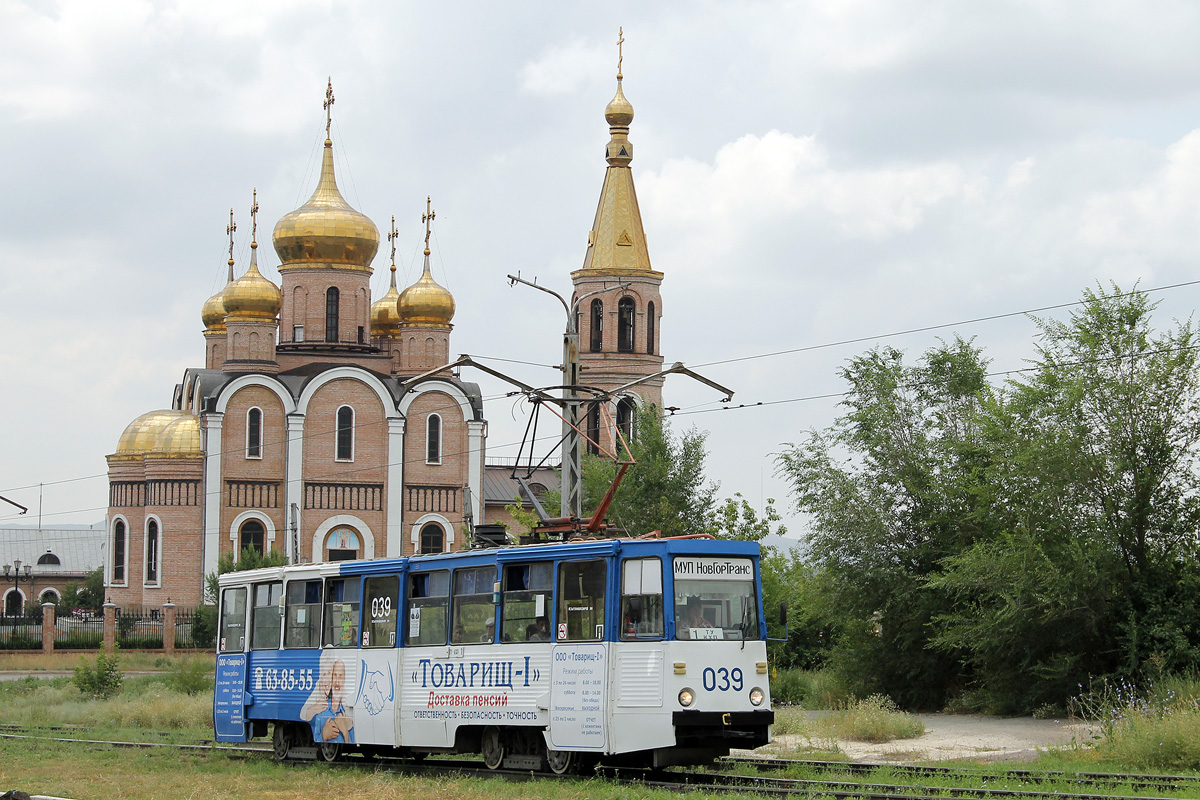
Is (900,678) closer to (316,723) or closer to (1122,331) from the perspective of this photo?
(1122,331)

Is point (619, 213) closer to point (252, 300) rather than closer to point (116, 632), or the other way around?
point (252, 300)

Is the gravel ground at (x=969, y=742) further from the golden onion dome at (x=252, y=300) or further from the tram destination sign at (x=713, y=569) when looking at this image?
the golden onion dome at (x=252, y=300)

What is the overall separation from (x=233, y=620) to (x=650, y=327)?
41.9m

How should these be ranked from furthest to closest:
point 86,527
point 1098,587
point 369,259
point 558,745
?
point 86,527
point 369,259
point 1098,587
point 558,745

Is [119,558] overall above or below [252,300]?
below

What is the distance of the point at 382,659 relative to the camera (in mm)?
18062

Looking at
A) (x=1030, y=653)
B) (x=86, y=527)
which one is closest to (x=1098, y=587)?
(x=1030, y=653)

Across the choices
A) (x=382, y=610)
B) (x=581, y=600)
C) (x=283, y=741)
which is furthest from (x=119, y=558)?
(x=581, y=600)

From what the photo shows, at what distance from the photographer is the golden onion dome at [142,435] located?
195 feet

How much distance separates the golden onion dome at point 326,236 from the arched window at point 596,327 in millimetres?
9930

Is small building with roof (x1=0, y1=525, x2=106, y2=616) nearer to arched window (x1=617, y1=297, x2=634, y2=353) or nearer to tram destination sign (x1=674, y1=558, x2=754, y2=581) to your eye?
arched window (x1=617, y1=297, x2=634, y2=353)

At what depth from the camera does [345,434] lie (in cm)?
6053

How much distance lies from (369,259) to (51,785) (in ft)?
161

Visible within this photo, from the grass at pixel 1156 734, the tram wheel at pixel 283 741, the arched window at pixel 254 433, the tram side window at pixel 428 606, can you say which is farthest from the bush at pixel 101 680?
the arched window at pixel 254 433
